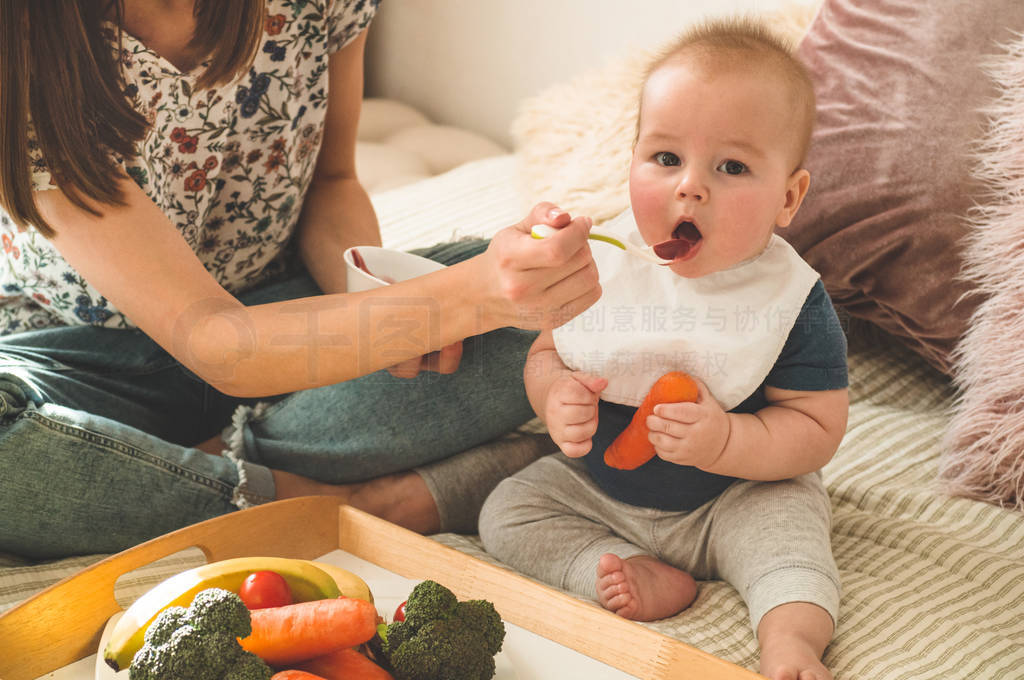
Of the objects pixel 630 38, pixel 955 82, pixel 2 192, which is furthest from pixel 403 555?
pixel 630 38

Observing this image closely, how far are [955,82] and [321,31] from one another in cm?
84

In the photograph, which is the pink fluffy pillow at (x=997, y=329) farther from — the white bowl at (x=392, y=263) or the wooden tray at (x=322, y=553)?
the white bowl at (x=392, y=263)

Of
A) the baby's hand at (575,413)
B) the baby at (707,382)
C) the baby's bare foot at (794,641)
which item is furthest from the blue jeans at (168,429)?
the baby's bare foot at (794,641)

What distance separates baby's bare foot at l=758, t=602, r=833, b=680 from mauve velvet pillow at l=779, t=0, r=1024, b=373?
0.56 metres

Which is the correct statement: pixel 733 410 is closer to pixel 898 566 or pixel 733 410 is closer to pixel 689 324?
pixel 689 324

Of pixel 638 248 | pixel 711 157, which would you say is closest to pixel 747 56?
pixel 711 157

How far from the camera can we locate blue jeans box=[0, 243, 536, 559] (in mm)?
967

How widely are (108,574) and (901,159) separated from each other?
3.53 feet

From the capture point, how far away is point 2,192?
880mm

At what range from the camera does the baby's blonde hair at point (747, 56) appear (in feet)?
2.98

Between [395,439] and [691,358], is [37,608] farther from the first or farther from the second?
[691,358]

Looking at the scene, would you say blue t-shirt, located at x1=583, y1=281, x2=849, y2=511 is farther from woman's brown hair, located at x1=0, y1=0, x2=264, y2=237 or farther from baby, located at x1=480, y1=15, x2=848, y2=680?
woman's brown hair, located at x1=0, y1=0, x2=264, y2=237

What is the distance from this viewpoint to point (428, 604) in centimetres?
71

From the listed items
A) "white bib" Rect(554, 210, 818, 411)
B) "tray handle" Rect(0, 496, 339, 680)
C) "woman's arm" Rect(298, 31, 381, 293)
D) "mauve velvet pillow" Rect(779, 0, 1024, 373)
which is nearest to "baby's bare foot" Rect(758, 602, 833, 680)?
"white bib" Rect(554, 210, 818, 411)
